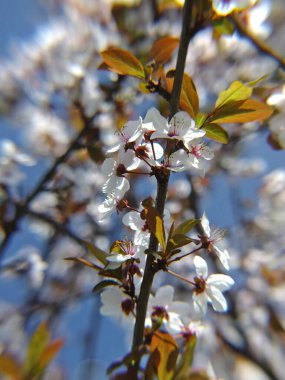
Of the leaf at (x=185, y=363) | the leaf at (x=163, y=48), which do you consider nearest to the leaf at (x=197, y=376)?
the leaf at (x=185, y=363)

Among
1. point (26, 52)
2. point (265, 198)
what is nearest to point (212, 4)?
point (265, 198)

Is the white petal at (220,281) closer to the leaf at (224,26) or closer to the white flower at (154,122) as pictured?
the white flower at (154,122)

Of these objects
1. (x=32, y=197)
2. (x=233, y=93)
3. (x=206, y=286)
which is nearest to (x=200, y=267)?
(x=206, y=286)

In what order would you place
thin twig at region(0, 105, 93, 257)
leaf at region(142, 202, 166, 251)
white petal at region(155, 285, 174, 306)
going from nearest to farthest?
leaf at region(142, 202, 166, 251) → white petal at region(155, 285, 174, 306) → thin twig at region(0, 105, 93, 257)

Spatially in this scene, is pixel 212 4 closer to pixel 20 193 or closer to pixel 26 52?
pixel 20 193

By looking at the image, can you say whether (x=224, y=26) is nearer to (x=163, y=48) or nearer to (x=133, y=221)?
(x=163, y=48)

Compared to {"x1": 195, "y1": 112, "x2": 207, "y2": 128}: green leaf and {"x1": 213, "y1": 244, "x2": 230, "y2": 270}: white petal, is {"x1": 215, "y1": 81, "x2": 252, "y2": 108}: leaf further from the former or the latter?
{"x1": 213, "y1": 244, "x2": 230, "y2": 270}: white petal

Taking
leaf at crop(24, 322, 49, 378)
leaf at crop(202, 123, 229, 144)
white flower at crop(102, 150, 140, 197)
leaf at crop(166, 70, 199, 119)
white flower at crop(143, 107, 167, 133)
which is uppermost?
leaf at crop(166, 70, 199, 119)

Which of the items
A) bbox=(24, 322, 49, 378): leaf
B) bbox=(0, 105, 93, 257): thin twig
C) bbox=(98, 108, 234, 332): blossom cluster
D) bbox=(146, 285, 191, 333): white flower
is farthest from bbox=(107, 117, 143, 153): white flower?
bbox=(0, 105, 93, 257): thin twig
